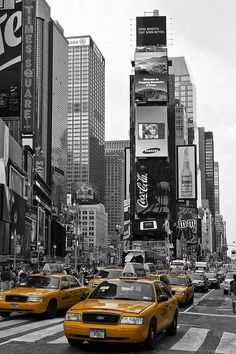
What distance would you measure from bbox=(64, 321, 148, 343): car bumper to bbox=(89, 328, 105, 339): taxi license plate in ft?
0.15

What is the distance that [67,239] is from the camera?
192 metres

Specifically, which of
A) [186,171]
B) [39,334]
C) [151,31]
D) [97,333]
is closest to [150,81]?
[151,31]

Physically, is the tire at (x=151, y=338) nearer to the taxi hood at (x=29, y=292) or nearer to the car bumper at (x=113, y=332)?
the car bumper at (x=113, y=332)

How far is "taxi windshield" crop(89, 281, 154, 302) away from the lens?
1188 centimetres

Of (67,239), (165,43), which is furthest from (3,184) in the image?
(67,239)

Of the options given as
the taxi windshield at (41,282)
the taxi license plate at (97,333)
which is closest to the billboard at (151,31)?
the taxi windshield at (41,282)

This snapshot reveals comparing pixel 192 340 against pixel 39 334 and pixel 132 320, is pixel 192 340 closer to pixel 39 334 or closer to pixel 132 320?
pixel 132 320

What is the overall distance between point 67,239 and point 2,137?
112692 millimetres

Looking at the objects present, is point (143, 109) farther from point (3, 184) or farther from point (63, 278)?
point (63, 278)

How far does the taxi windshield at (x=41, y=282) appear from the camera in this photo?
1711 centimetres

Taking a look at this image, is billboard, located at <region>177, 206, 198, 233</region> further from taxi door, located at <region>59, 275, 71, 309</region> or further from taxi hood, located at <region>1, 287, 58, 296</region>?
taxi hood, located at <region>1, 287, 58, 296</region>

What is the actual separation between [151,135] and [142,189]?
14.7m

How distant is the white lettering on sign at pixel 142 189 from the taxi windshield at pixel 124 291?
128707 mm

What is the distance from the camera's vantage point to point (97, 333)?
10.1m
